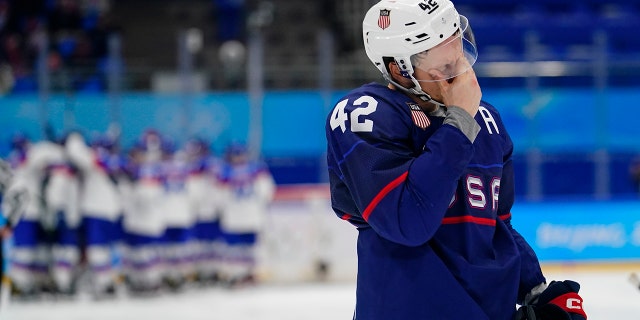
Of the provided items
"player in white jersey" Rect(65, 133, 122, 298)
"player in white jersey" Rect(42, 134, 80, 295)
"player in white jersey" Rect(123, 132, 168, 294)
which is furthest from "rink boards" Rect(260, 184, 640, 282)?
"player in white jersey" Rect(42, 134, 80, 295)

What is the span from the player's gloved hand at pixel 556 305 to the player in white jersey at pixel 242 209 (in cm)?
724

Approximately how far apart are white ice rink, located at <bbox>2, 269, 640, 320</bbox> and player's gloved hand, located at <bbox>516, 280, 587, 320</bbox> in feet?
14.0

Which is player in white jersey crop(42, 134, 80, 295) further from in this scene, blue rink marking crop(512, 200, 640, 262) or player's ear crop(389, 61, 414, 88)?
player's ear crop(389, 61, 414, 88)

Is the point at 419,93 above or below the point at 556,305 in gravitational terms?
above

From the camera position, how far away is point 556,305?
1.92m

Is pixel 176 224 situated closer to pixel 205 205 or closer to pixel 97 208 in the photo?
pixel 205 205

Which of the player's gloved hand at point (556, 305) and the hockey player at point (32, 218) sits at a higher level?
the hockey player at point (32, 218)

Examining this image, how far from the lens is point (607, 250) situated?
29.8 feet

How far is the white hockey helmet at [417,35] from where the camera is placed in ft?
5.86

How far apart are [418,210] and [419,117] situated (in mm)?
241

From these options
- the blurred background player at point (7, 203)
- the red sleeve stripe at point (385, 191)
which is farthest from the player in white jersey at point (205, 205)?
the red sleeve stripe at point (385, 191)

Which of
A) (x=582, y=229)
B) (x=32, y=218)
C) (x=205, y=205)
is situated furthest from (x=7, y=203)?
(x=582, y=229)

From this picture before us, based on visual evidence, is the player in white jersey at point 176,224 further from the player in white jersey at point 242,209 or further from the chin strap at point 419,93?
the chin strap at point 419,93

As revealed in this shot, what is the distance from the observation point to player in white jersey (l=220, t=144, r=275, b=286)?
919 centimetres
